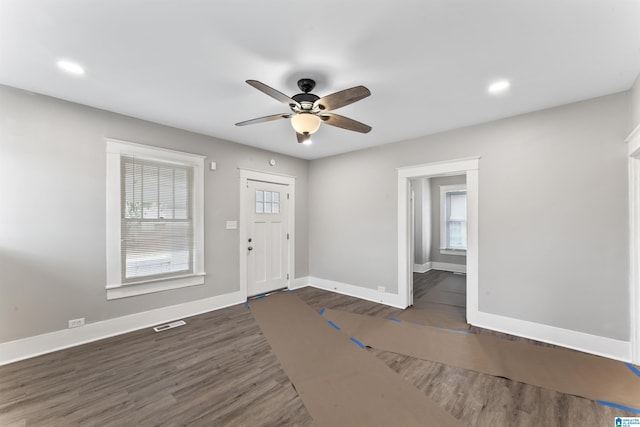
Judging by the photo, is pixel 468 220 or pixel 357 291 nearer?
pixel 468 220

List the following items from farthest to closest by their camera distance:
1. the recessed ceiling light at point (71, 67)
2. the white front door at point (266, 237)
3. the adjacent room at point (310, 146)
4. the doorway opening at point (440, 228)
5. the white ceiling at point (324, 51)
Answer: the doorway opening at point (440, 228)
the white front door at point (266, 237)
the recessed ceiling light at point (71, 67)
the adjacent room at point (310, 146)
the white ceiling at point (324, 51)

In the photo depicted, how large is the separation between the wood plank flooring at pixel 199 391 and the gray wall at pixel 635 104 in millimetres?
2512

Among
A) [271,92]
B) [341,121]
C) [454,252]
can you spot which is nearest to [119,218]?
[271,92]

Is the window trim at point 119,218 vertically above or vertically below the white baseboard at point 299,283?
above

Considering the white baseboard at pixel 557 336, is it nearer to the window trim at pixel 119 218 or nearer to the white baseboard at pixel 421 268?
the white baseboard at pixel 421 268

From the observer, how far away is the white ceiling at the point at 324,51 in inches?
64.2

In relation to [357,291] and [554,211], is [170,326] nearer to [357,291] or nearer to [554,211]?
[357,291]

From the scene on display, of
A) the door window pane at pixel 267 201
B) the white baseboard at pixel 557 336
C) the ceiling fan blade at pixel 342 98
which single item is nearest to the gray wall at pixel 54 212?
the door window pane at pixel 267 201

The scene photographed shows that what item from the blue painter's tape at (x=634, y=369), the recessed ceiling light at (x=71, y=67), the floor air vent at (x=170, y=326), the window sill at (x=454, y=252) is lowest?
the floor air vent at (x=170, y=326)

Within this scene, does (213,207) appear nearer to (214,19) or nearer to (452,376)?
(214,19)

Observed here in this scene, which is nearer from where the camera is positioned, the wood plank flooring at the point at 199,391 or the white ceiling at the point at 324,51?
the white ceiling at the point at 324,51

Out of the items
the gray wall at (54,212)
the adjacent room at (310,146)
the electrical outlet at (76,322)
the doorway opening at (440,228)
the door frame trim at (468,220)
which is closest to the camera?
the adjacent room at (310,146)

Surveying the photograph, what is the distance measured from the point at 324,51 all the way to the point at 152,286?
350 cm

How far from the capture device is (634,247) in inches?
99.7
